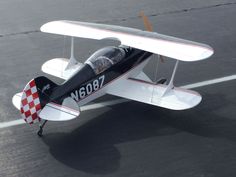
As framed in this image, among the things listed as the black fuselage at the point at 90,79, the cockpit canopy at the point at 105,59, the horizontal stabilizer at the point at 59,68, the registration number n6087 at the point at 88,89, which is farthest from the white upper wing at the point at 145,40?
the horizontal stabilizer at the point at 59,68

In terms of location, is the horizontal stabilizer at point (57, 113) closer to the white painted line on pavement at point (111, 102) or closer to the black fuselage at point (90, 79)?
the black fuselage at point (90, 79)

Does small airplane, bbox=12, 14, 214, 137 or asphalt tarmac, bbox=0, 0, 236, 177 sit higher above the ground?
small airplane, bbox=12, 14, 214, 137

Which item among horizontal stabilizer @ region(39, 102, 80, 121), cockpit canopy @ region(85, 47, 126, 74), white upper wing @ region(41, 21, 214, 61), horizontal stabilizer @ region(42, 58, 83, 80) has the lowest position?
horizontal stabilizer @ region(42, 58, 83, 80)

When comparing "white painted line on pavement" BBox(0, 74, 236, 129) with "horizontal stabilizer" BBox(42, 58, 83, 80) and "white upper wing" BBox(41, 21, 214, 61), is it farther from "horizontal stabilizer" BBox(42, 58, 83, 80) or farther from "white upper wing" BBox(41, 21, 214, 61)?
"white upper wing" BBox(41, 21, 214, 61)

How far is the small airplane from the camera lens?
11.2m

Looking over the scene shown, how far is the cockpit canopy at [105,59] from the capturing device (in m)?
12.8

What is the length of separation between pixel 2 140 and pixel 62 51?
19.6ft

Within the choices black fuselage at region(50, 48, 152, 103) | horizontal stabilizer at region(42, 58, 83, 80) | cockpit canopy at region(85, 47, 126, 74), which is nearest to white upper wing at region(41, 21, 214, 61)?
cockpit canopy at region(85, 47, 126, 74)

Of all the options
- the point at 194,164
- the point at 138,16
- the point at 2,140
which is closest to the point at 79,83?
the point at 2,140

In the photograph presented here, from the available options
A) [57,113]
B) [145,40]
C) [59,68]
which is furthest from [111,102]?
[57,113]

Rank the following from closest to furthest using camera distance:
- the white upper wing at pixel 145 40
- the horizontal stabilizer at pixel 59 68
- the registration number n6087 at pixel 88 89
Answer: the white upper wing at pixel 145 40 < the registration number n6087 at pixel 88 89 < the horizontal stabilizer at pixel 59 68

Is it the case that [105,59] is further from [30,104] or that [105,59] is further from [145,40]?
[30,104]

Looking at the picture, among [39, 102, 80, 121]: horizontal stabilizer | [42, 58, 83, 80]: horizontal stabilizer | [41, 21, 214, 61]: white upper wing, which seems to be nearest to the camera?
[39, 102, 80, 121]: horizontal stabilizer

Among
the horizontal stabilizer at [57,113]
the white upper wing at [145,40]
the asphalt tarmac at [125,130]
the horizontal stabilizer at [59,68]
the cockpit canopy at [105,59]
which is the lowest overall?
the asphalt tarmac at [125,130]
